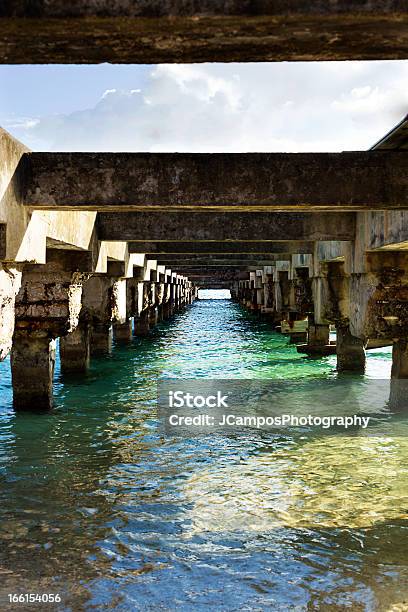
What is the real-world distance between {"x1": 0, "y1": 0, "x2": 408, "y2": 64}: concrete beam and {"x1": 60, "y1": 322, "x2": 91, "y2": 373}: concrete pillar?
1294 cm

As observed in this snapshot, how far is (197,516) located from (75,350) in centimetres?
983

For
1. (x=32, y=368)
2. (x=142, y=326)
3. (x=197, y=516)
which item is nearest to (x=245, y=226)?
(x=32, y=368)

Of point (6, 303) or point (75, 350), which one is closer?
point (6, 303)

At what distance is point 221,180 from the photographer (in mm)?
6805

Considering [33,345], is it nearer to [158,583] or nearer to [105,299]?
[105,299]

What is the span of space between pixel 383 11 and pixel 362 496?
220 inches

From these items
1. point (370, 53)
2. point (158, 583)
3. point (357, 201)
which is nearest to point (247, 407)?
point (357, 201)

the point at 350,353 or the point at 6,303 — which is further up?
the point at 6,303

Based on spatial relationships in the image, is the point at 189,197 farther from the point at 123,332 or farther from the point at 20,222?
the point at 123,332

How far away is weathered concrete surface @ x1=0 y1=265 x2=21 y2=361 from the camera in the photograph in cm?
713

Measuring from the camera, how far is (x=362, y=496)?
7039 millimetres
